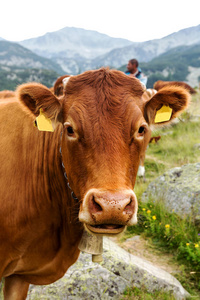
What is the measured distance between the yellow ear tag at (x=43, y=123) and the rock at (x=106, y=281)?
198 centimetres

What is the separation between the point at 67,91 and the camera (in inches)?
84.9

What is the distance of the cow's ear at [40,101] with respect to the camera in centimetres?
214

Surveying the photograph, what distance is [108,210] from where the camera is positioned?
5.11 feet

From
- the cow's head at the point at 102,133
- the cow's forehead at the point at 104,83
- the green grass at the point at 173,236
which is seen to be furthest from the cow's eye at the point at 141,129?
the green grass at the point at 173,236

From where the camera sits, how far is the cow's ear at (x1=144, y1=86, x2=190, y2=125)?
227 cm

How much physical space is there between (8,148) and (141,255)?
2.94 meters

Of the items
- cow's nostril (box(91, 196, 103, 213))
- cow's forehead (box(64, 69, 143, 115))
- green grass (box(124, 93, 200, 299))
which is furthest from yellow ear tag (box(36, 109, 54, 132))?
green grass (box(124, 93, 200, 299))

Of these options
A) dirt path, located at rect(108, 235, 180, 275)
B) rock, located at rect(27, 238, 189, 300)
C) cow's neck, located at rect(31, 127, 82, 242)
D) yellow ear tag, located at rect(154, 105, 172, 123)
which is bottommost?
dirt path, located at rect(108, 235, 180, 275)

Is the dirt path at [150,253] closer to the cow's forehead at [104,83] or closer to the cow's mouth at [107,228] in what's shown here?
the cow's mouth at [107,228]

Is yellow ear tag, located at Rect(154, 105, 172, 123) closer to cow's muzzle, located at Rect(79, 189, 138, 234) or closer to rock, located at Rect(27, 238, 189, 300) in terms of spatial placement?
cow's muzzle, located at Rect(79, 189, 138, 234)

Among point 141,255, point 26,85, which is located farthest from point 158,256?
point 26,85

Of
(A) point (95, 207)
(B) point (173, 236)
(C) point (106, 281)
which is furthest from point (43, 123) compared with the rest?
(B) point (173, 236)

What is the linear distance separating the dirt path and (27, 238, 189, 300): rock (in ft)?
1.43

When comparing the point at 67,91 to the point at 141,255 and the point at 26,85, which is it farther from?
the point at 141,255
